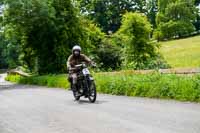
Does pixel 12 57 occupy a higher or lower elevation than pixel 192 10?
lower

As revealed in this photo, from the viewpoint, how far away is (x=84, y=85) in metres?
16.1

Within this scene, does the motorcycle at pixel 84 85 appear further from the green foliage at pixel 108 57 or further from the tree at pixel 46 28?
the green foliage at pixel 108 57

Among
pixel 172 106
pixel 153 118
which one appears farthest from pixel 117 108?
pixel 153 118

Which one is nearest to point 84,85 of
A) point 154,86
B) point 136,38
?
point 154,86

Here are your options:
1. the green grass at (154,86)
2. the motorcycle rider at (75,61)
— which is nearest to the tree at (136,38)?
the green grass at (154,86)

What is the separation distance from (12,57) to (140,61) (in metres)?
74.7

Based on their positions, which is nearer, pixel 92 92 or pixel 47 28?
pixel 92 92

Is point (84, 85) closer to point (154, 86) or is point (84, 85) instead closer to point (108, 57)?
point (154, 86)

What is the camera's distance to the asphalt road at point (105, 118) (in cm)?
942

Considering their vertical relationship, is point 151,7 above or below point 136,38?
above

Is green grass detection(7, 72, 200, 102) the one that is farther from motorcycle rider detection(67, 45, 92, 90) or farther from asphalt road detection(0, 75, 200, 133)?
motorcycle rider detection(67, 45, 92, 90)

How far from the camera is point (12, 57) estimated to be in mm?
106812

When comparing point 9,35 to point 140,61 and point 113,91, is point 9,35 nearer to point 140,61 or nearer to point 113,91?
point 140,61

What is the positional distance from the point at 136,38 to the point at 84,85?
20006 millimetres
